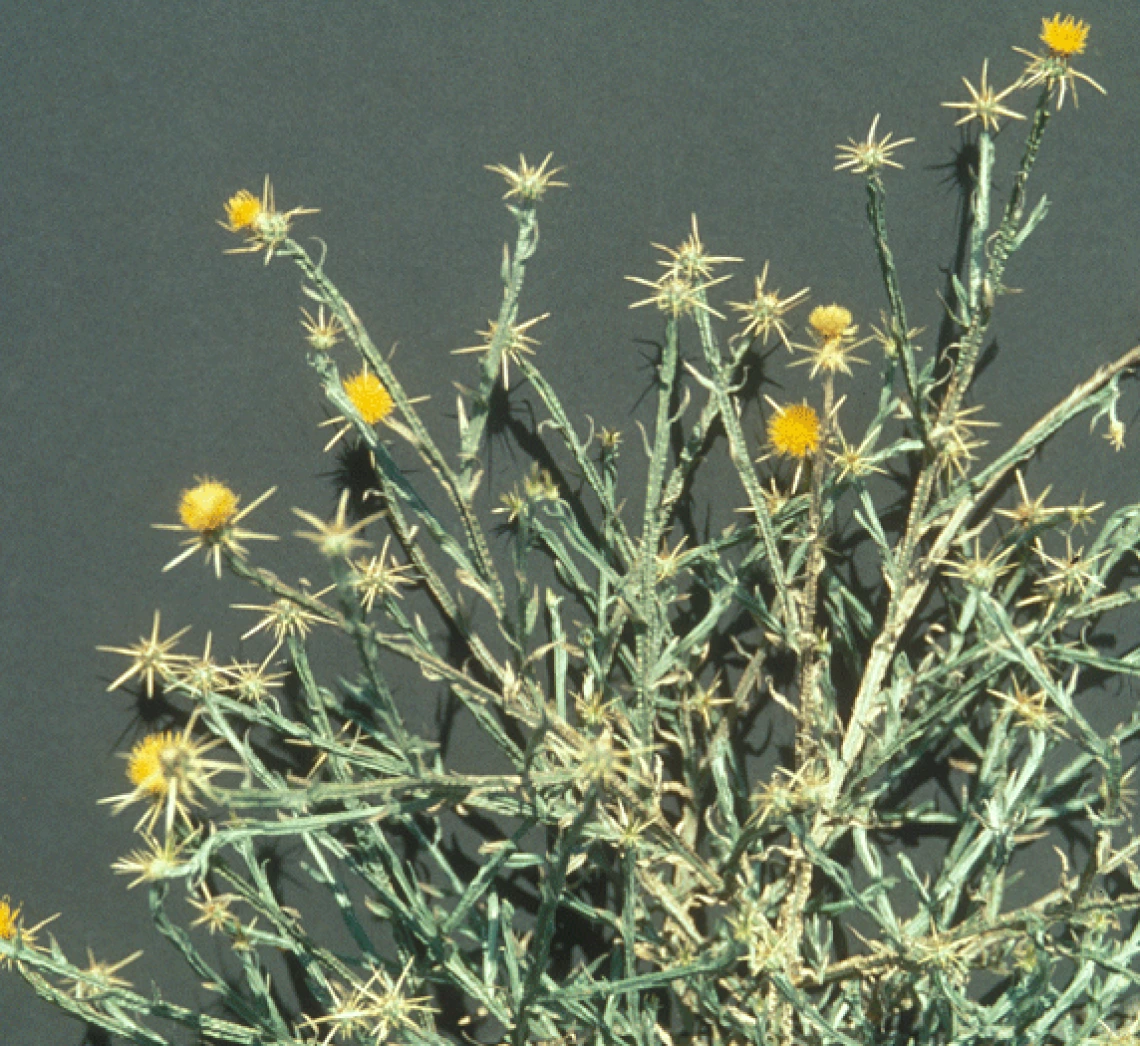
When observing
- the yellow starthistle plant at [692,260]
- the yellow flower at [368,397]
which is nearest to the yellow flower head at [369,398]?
the yellow flower at [368,397]

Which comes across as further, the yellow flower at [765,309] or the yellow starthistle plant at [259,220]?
the yellow flower at [765,309]

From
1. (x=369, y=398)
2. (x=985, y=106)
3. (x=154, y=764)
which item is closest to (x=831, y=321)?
(x=985, y=106)

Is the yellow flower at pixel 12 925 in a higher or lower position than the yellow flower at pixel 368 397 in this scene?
lower

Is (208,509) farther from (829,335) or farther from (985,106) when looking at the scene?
(985,106)

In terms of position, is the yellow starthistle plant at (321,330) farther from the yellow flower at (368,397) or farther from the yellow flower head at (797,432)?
the yellow flower head at (797,432)

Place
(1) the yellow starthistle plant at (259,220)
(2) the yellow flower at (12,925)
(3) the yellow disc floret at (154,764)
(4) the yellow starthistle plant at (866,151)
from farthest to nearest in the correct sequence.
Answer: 1. (2) the yellow flower at (12,925)
2. (4) the yellow starthistle plant at (866,151)
3. (1) the yellow starthistle plant at (259,220)
4. (3) the yellow disc floret at (154,764)

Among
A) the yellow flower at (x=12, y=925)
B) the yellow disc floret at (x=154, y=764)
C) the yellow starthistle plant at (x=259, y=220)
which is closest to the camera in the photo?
the yellow disc floret at (x=154, y=764)

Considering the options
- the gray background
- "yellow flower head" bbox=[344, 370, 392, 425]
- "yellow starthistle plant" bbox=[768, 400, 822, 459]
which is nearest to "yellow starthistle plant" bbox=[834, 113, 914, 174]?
the gray background
